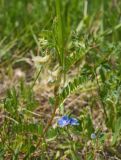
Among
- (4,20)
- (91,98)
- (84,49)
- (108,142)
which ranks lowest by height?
(108,142)

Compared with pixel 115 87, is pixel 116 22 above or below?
above

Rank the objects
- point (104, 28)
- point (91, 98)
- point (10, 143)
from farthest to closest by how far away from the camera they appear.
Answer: point (104, 28)
point (91, 98)
point (10, 143)

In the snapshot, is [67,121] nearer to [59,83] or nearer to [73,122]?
[73,122]

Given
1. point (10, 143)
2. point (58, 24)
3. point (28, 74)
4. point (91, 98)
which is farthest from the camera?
point (28, 74)

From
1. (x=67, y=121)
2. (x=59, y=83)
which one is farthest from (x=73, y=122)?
(x=59, y=83)

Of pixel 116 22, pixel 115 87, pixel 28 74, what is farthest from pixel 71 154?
pixel 116 22

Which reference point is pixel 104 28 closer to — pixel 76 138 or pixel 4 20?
pixel 4 20

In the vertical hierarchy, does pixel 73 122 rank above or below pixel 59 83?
below

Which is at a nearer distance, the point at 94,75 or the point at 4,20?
the point at 94,75
